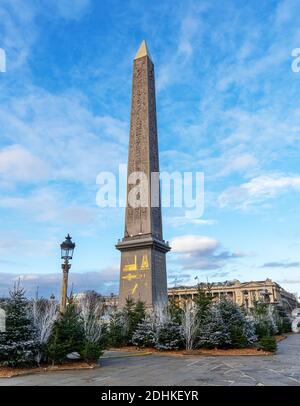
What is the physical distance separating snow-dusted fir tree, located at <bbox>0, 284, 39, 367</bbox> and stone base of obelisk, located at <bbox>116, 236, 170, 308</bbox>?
1333 cm

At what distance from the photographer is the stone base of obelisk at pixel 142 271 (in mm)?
25797

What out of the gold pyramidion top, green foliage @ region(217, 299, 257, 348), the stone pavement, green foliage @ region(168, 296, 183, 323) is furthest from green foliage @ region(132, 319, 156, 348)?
the gold pyramidion top

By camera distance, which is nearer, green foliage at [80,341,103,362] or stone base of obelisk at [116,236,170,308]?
green foliage at [80,341,103,362]

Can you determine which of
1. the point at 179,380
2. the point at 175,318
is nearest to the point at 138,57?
the point at 175,318

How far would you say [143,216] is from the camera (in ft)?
89.8

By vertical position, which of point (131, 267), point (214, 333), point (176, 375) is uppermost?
point (131, 267)

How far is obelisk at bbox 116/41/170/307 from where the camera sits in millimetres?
26172

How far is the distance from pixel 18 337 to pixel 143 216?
15.8m

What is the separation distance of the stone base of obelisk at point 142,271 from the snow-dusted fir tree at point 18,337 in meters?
13.3

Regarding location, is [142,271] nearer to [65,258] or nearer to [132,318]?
[132,318]

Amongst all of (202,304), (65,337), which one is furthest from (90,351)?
(202,304)

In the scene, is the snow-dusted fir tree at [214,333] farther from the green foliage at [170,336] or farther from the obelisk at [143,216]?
the obelisk at [143,216]

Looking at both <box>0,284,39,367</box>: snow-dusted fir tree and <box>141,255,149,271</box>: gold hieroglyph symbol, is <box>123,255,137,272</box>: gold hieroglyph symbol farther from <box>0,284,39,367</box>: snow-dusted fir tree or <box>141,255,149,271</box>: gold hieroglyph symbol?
<box>0,284,39,367</box>: snow-dusted fir tree
